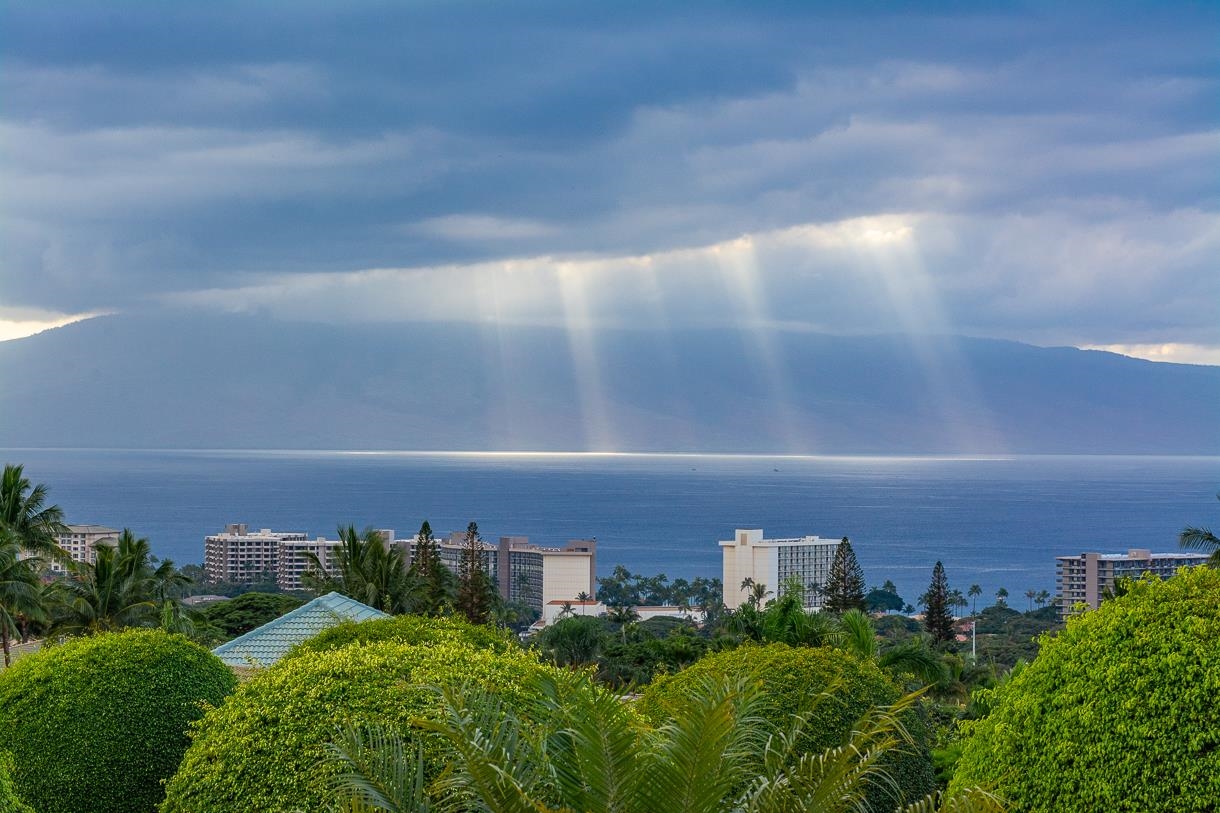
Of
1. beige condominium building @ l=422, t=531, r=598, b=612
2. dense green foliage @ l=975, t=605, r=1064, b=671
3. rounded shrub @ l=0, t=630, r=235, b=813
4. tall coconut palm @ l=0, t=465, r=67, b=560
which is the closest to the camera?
rounded shrub @ l=0, t=630, r=235, b=813

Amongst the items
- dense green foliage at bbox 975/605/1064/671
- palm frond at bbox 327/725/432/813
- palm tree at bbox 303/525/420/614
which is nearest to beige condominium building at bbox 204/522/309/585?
dense green foliage at bbox 975/605/1064/671

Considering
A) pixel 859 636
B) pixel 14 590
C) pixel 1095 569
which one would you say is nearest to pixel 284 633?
pixel 859 636

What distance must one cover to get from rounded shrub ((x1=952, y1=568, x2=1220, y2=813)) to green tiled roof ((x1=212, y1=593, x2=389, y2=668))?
8.92 metres

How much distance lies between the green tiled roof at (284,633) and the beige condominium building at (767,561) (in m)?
90.0

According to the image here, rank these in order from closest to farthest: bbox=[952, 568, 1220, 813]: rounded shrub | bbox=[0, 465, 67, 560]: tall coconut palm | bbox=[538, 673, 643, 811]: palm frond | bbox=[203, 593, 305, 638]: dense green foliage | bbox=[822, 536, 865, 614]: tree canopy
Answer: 1. bbox=[538, 673, 643, 811]: palm frond
2. bbox=[952, 568, 1220, 813]: rounded shrub
3. bbox=[0, 465, 67, 560]: tall coconut palm
4. bbox=[203, 593, 305, 638]: dense green foliage
5. bbox=[822, 536, 865, 614]: tree canopy

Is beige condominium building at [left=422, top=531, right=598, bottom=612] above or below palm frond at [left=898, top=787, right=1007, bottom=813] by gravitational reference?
below

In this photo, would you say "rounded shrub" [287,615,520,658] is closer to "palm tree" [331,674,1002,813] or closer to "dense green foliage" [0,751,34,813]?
"dense green foliage" [0,751,34,813]

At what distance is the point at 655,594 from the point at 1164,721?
3817 inches

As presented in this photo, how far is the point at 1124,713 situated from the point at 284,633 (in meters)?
10.7

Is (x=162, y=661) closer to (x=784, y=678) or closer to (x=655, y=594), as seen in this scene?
(x=784, y=678)

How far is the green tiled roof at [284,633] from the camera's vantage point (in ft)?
45.4

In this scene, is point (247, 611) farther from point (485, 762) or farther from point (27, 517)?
point (485, 762)

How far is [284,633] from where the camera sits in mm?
14227

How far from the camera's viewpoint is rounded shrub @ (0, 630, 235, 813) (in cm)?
934
